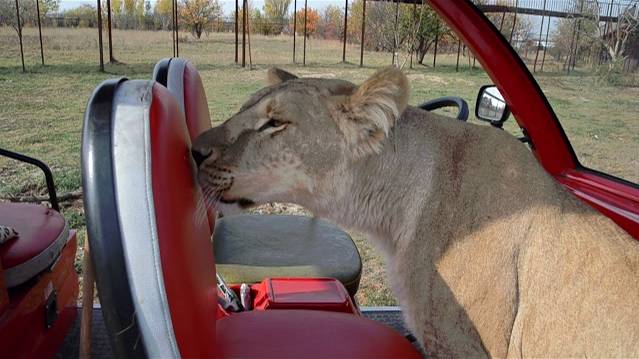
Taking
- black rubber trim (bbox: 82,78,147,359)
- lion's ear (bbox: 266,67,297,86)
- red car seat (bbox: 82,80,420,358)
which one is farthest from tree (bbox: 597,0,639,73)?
black rubber trim (bbox: 82,78,147,359)

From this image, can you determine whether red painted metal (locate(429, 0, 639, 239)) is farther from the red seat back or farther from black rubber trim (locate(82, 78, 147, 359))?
black rubber trim (locate(82, 78, 147, 359))

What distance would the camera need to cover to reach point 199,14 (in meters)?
23.5

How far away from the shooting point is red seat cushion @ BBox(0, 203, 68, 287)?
88.7 inches

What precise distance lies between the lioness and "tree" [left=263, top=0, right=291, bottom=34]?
2196 cm

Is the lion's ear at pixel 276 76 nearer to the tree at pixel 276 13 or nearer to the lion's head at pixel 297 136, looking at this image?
the lion's head at pixel 297 136

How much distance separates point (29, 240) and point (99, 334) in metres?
0.67

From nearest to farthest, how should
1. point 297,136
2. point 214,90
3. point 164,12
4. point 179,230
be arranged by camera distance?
1. point 179,230
2. point 297,136
3. point 214,90
4. point 164,12

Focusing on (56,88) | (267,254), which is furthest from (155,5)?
(267,254)

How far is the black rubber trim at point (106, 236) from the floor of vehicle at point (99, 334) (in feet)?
4.74

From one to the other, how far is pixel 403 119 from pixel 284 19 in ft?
72.9

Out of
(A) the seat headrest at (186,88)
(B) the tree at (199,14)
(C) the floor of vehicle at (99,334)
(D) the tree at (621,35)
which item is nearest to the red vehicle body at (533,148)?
(C) the floor of vehicle at (99,334)

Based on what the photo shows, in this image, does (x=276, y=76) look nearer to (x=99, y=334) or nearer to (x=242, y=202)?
(x=242, y=202)

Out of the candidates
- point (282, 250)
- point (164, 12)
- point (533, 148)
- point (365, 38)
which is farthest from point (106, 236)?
point (164, 12)

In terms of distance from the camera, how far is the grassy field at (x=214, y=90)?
2.44 meters
